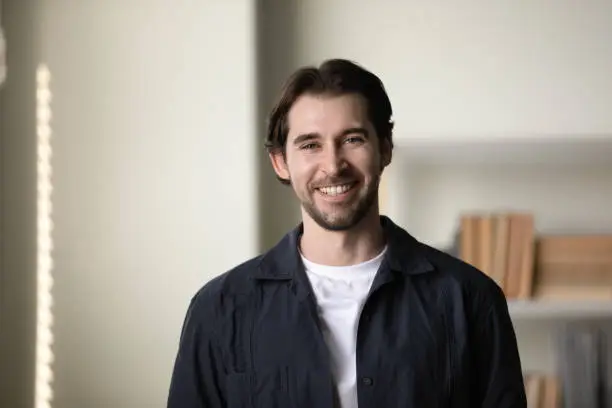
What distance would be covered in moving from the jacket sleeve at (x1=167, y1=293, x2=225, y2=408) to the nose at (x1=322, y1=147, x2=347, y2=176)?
31 centimetres

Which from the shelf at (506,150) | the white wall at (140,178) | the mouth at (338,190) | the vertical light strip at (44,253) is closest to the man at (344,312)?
the mouth at (338,190)

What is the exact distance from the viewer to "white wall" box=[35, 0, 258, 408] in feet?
8.04

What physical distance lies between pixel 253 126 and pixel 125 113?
0.35 meters

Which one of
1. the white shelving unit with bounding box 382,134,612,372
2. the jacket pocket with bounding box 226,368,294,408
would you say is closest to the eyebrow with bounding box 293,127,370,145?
the jacket pocket with bounding box 226,368,294,408

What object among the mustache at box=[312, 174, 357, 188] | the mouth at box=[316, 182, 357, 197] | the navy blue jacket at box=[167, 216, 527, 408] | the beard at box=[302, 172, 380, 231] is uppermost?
the mustache at box=[312, 174, 357, 188]

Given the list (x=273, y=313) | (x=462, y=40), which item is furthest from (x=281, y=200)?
(x=273, y=313)

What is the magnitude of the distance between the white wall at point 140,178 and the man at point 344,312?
1.03 meters

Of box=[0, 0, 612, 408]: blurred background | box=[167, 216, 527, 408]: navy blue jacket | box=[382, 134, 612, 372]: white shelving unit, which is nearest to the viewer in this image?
box=[167, 216, 527, 408]: navy blue jacket

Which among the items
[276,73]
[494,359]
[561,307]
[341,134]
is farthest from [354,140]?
[276,73]

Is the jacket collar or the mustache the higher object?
the mustache

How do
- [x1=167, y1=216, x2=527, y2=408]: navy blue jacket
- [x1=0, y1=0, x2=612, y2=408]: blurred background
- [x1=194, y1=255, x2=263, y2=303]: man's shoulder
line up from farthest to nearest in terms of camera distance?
[x1=0, y1=0, x2=612, y2=408]: blurred background
[x1=194, y1=255, x2=263, y2=303]: man's shoulder
[x1=167, y1=216, x2=527, y2=408]: navy blue jacket

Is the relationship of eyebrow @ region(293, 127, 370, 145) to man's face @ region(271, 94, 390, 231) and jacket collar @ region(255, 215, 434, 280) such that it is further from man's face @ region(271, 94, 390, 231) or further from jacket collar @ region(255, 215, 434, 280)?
jacket collar @ region(255, 215, 434, 280)

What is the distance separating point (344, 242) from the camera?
4.60 ft

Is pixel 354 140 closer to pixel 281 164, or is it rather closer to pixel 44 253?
pixel 281 164
